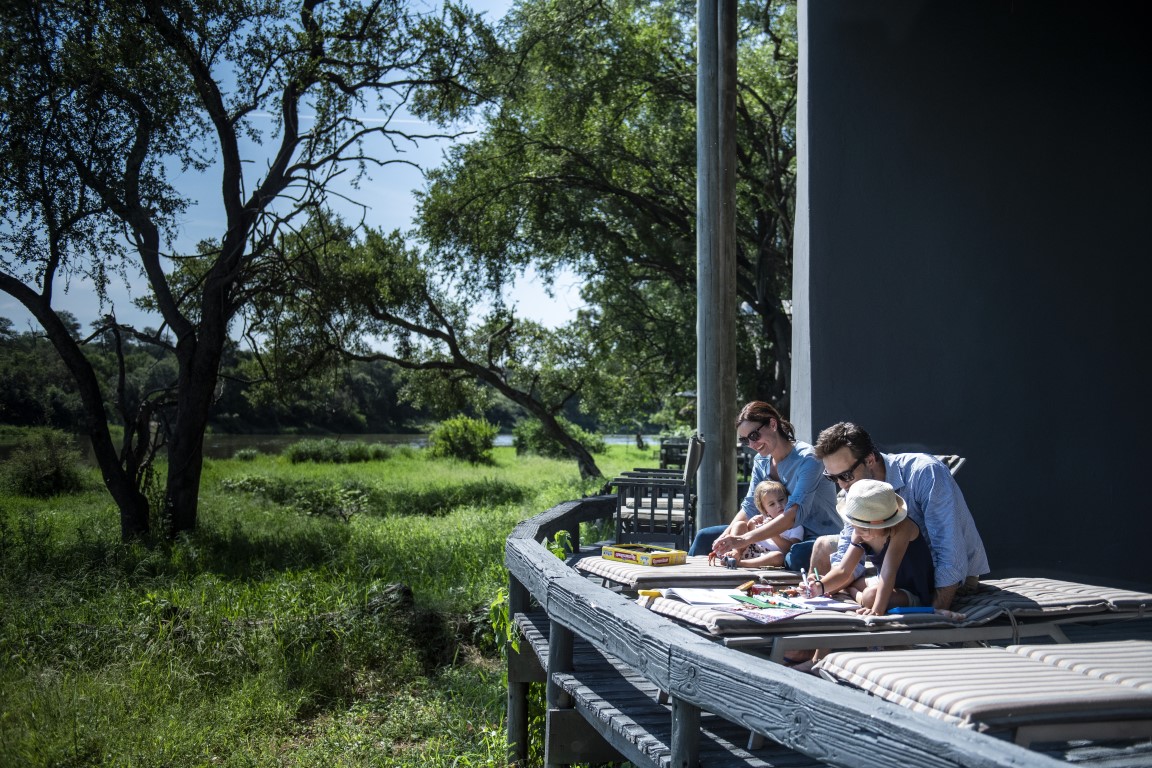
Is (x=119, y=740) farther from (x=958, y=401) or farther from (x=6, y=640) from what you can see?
(x=958, y=401)

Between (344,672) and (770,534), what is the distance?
3.94 m

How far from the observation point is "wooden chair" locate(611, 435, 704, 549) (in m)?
6.41

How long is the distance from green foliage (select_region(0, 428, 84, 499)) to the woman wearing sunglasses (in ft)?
31.7

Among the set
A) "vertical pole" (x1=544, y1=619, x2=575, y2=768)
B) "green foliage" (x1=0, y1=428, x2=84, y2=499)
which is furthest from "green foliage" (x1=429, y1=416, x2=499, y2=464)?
"vertical pole" (x1=544, y1=619, x2=575, y2=768)

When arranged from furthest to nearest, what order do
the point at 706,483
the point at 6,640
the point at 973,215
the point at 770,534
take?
1. the point at 6,640
2. the point at 706,483
3. the point at 973,215
4. the point at 770,534

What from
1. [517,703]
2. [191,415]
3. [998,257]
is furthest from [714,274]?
[191,415]

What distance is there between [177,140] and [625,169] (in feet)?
23.0

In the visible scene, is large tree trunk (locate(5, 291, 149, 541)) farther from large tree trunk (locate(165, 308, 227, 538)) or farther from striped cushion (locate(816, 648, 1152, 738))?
striped cushion (locate(816, 648, 1152, 738))

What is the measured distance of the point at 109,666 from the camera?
21.1 ft

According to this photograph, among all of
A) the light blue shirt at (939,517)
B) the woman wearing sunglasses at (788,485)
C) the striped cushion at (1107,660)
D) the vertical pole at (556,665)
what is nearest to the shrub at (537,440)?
the woman wearing sunglasses at (788,485)

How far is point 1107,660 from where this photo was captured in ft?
8.82

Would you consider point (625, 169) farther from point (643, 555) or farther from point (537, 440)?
point (537, 440)

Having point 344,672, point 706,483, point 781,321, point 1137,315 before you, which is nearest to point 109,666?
point 344,672

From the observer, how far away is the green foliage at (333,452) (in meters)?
24.6
